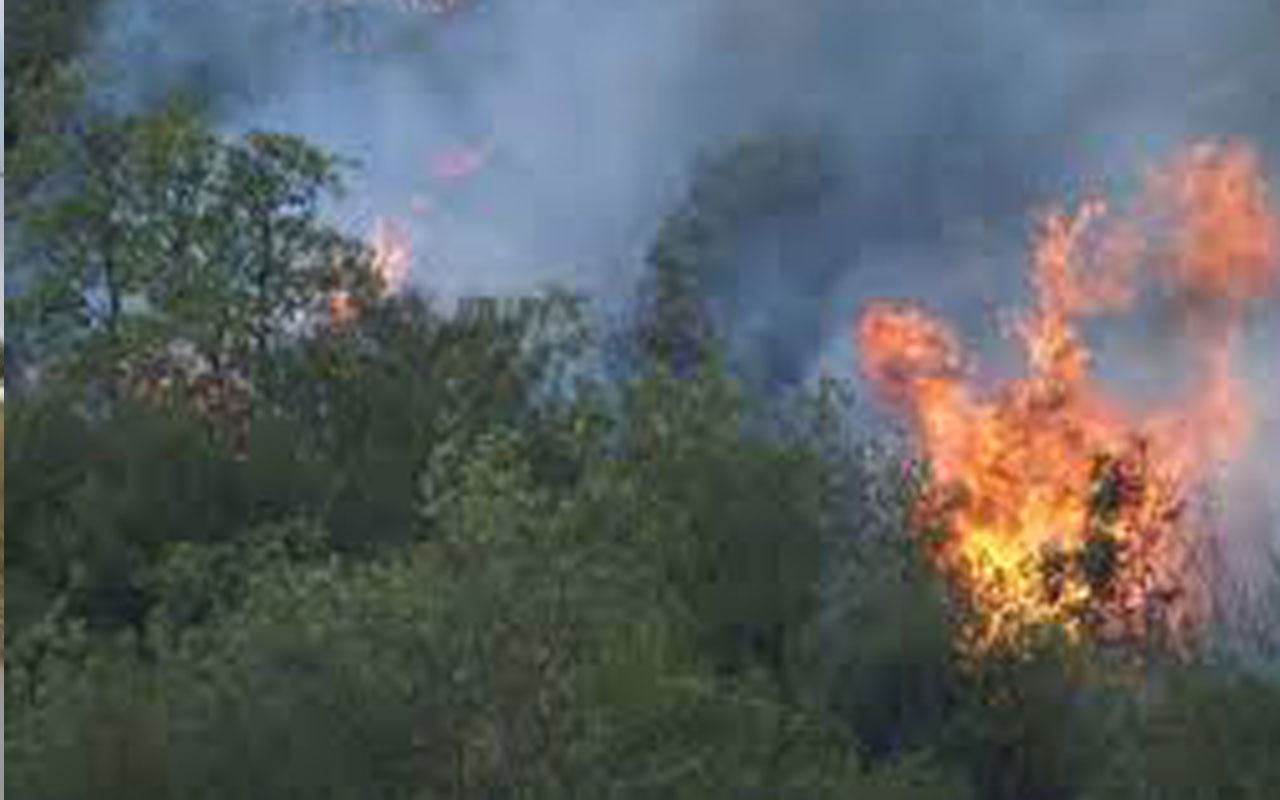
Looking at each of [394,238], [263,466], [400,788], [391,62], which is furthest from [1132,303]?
[400,788]

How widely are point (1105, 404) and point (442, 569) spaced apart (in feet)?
133

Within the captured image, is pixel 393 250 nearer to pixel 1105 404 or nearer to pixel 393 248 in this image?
pixel 393 248

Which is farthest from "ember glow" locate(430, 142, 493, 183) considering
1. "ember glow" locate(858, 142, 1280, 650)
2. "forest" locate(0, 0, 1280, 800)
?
"forest" locate(0, 0, 1280, 800)

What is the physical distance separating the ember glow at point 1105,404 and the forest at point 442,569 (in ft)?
2.15

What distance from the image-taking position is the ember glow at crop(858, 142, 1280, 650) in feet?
174

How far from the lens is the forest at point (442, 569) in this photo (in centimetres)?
2464

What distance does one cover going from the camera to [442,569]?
2505cm

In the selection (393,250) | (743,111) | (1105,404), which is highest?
(743,111)

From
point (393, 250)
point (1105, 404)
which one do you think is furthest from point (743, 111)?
point (1105, 404)

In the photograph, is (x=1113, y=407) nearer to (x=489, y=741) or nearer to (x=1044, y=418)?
(x=1044, y=418)

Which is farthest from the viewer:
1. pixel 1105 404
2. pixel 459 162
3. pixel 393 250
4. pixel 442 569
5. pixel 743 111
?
pixel 459 162

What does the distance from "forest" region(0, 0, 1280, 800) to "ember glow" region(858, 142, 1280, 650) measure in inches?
25.8

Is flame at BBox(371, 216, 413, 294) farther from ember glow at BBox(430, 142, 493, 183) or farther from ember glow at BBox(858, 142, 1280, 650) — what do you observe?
ember glow at BBox(858, 142, 1280, 650)

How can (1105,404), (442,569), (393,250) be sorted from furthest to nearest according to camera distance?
(393,250)
(1105,404)
(442,569)
